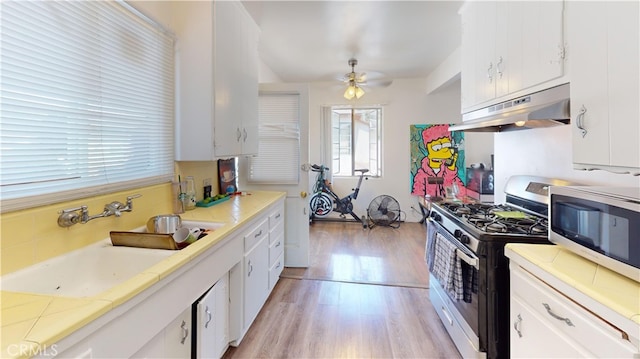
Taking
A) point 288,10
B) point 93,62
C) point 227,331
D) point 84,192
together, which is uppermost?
point 288,10

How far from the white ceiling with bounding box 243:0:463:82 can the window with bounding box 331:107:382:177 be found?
1055 millimetres

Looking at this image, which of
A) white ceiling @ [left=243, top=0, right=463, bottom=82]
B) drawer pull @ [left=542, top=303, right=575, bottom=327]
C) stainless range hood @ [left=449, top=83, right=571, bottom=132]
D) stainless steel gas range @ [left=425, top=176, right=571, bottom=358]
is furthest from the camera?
white ceiling @ [left=243, top=0, right=463, bottom=82]

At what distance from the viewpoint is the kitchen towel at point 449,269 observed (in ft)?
5.74

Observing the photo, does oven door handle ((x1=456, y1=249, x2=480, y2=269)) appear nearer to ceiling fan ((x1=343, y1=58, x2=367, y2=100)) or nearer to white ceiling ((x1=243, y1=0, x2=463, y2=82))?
white ceiling ((x1=243, y1=0, x2=463, y2=82))

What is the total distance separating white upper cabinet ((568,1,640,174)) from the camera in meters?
1.00

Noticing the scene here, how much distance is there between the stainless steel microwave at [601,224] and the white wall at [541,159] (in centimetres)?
47

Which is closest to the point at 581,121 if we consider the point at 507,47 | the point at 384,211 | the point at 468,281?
the point at 507,47

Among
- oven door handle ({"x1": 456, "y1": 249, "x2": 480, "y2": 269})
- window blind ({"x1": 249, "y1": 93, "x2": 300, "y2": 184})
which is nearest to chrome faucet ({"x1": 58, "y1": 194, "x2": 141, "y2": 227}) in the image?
window blind ({"x1": 249, "y1": 93, "x2": 300, "y2": 184})

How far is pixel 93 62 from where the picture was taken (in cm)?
144

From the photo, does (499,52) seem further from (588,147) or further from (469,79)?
(588,147)

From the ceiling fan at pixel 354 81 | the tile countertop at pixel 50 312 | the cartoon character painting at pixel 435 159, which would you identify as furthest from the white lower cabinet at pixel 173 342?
the cartoon character painting at pixel 435 159

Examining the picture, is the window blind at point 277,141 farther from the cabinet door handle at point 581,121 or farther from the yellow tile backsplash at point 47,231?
the cabinet door handle at point 581,121

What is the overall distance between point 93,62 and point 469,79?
264 cm

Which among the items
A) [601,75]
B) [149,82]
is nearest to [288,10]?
[149,82]
